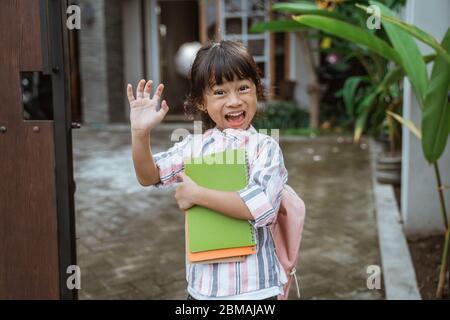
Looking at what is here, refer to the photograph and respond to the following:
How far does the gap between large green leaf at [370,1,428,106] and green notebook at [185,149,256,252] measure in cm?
156

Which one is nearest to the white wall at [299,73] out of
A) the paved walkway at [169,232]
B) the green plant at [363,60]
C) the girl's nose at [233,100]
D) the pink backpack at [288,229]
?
the paved walkway at [169,232]

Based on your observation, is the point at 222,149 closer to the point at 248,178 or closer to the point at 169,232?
the point at 248,178

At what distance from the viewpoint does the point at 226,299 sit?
4.95 feet

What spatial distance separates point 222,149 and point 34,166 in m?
0.78

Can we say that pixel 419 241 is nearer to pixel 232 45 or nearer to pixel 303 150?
pixel 232 45

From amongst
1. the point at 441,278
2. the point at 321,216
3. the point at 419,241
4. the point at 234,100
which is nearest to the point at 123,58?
the point at 321,216

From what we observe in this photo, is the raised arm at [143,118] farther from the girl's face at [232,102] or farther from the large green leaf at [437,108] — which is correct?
the large green leaf at [437,108]

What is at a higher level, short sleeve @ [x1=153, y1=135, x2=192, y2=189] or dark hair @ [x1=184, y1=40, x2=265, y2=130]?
dark hair @ [x1=184, y1=40, x2=265, y2=130]

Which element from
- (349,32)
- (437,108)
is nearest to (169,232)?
(349,32)

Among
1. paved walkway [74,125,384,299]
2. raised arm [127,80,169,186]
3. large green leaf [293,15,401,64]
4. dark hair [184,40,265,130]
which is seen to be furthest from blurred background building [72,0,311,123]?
raised arm [127,80,169,186]

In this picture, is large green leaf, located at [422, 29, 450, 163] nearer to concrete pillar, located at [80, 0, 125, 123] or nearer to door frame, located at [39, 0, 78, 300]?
door frame, located at [39, 0, 78, 300]

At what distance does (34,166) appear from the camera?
6.34 feet

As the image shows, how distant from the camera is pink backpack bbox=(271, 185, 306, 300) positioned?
5.32 ft

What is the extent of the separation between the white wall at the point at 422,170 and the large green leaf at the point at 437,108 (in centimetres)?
105
